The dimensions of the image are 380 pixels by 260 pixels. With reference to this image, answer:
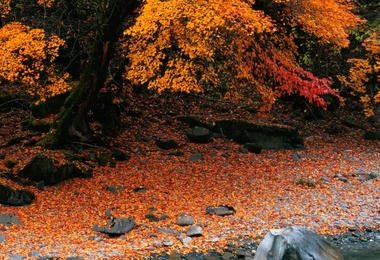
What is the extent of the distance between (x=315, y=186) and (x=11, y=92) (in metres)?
12.2

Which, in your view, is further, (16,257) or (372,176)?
(372,176)

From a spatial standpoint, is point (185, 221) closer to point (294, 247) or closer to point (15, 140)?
point (294, 247)

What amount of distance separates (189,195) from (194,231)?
253 cm

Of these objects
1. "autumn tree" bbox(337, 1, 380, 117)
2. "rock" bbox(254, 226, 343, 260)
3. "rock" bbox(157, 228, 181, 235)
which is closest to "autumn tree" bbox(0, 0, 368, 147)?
"autumn tree" bbox(337, 1, 380, 117)

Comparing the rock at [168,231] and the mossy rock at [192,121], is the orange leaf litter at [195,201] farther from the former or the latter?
the mossy rock at [192,121]

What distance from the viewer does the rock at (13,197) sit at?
10.1 metres

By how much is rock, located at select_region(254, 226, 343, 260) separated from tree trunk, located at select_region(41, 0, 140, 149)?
27.2 ft

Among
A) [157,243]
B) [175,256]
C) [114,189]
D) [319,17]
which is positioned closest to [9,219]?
[114,189]

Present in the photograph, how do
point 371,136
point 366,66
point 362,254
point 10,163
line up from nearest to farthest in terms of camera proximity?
point 362,254 < point 10,163 < point 366,66 < point 371,136

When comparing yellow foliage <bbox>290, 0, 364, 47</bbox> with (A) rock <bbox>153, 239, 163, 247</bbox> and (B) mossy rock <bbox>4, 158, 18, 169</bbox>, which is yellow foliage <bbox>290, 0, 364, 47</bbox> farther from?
(B) mossy rock <bbox>4, 158, 18, 169</bbox>

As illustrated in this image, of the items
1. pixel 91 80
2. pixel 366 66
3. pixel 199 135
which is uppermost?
pixel 366 66

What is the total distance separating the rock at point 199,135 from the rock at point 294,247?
9.70 metres

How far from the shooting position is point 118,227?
9.23 meters

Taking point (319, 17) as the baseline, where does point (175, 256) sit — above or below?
below
